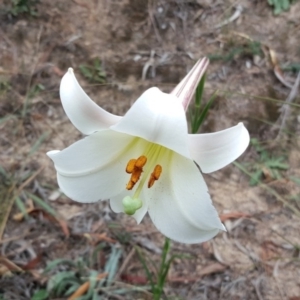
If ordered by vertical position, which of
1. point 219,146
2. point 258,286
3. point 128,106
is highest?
point 219,146

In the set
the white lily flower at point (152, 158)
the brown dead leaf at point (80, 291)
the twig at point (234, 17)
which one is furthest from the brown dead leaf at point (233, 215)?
the twig at point (234, 17)

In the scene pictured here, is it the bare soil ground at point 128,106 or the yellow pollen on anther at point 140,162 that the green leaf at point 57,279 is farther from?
the yellow pollen on anther at point 140,162

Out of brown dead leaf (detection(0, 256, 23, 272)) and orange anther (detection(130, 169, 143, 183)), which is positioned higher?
orange anther (detection(130, 169, 143, 183))

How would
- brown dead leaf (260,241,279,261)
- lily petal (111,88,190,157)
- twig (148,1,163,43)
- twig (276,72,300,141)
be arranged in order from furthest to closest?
Answer: 1. twig (148,1,163,43)
2. twig (276,72,300,141)
3. brown dead leaf (260,241,279,261)
4. lily petal (111,88,190,157)

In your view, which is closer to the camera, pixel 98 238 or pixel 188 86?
pixel 188 86

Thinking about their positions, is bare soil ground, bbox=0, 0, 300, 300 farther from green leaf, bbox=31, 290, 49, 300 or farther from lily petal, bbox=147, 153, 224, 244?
lily petal, bbox=147, 153, 224, 244

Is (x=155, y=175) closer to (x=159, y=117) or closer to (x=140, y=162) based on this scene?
(x=140, y=162)

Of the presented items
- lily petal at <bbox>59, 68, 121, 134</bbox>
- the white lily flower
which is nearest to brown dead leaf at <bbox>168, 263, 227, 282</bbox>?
the white lily flower

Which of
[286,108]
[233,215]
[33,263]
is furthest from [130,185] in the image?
[286,108]

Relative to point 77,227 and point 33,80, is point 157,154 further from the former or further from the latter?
point 33,80

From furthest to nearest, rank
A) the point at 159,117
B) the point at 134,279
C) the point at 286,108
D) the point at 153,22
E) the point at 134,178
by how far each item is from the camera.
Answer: the point at 153,22 → the point at 286,108 → the point at 134,279 → the point at 134,178 → the point at 159,117
